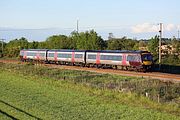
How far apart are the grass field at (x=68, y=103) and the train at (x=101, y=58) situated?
40.6 feet

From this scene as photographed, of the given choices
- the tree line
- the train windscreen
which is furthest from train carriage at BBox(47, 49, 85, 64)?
the train windscreen

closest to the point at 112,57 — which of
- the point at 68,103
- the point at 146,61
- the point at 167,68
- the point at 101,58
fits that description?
the point at 101,58

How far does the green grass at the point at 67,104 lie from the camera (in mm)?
19359

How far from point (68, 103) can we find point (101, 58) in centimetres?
2498

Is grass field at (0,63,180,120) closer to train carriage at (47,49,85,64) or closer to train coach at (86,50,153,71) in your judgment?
train coach at (86,50,153,71)

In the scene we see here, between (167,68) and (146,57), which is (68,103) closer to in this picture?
(146,57)

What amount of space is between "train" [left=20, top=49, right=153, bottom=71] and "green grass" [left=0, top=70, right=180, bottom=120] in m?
12.0

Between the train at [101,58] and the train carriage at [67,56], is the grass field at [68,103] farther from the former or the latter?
the train carriage at [67,56]

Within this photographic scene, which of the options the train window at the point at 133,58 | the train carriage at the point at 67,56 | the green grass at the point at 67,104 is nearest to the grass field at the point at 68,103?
the green grass at the point at 67,104

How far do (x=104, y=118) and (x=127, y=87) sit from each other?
32.9 feet

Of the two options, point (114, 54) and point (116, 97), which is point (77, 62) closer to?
point (114, 54)

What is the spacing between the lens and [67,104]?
915 inches

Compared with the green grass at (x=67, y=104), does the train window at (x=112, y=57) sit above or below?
above

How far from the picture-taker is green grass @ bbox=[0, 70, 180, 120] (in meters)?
19.4
